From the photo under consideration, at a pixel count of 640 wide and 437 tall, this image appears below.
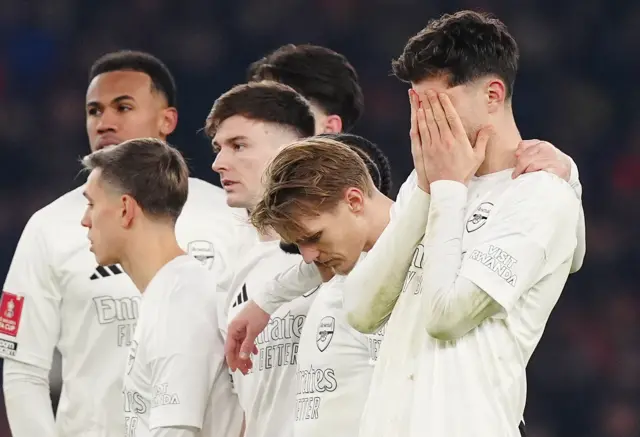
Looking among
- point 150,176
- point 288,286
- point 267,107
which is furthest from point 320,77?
point 288,286

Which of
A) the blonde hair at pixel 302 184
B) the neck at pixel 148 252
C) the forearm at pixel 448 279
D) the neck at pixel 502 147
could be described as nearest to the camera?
the forearm at pixel 448 279

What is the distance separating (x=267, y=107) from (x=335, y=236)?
1.14 meters

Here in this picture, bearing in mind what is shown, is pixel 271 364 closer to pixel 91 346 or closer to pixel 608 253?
pixel 91 346

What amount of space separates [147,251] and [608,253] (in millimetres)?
4213

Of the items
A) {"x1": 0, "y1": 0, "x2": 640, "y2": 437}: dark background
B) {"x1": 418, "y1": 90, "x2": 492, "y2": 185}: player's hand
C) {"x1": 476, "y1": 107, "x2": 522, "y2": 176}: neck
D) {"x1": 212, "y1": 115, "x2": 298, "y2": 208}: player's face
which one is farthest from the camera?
{"x1": 0, "y1": 0, "x2": 640, "y2": 437}: dark background

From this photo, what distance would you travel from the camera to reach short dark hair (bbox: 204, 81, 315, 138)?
13.4 feet

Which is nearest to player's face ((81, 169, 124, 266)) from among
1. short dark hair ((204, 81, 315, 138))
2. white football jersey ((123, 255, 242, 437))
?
white football jersey ((123, 255, 242, 437))

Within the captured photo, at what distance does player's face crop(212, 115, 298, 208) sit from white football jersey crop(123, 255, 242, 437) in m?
0.30

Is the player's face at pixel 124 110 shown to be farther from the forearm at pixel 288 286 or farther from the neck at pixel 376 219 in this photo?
the neck at pixel 376 219

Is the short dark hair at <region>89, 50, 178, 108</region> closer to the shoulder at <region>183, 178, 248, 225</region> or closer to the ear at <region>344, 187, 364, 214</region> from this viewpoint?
the shoulder at <region>183, 178, 248, 225</region>

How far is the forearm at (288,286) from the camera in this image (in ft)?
11.4

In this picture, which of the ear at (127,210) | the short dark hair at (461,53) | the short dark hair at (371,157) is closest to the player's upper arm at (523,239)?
the short dark hair at (461,53)

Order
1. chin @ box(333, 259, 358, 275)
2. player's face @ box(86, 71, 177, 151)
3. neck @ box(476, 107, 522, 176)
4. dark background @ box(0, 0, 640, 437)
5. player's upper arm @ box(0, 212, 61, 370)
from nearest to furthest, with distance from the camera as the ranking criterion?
neck @ box(476, 107, 522, 176) < chin @ box(333, 259, 358, 275) < player's upper arm @ box(0, 212, 61, 370) < player's face @ box(86, 71, 177, 151) < dark background @ box(0, 0, 640, 437)

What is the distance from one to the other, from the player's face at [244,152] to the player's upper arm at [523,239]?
1.55m
